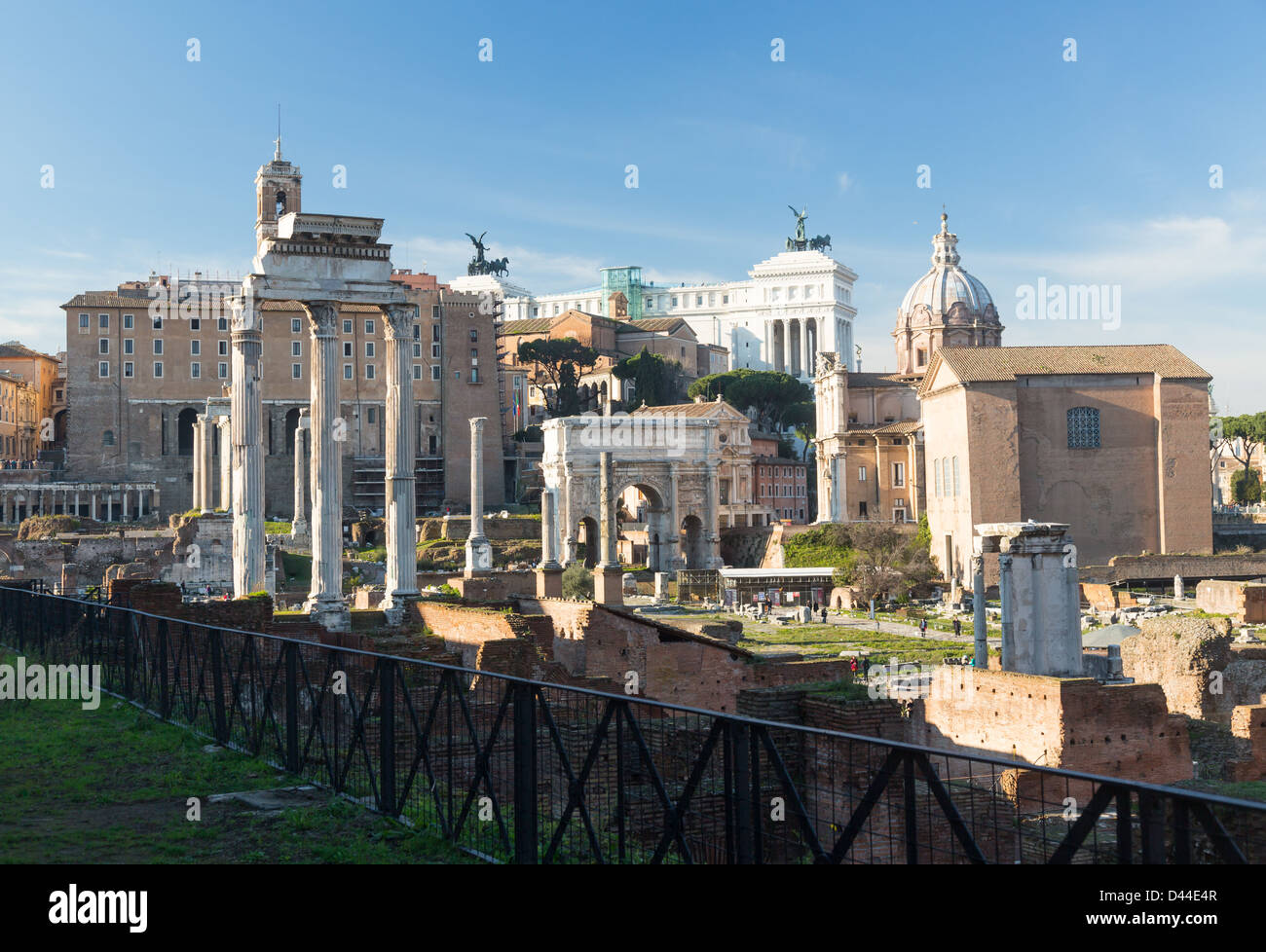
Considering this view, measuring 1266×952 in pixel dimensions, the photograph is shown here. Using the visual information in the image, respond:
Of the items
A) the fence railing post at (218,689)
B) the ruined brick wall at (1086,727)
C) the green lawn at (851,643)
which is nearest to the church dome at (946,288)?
the green lawn at (851,643)

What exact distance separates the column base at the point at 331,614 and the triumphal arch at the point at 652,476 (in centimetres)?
3906

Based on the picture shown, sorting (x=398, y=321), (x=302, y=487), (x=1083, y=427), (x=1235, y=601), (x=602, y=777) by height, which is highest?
(x=398, y=321)

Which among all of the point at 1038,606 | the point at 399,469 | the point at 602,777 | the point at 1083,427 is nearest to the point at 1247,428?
the point at 1083,427

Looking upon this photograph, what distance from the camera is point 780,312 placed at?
121250 millimetres

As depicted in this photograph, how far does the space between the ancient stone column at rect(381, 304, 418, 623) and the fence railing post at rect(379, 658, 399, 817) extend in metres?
14.1

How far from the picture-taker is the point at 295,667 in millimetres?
9008

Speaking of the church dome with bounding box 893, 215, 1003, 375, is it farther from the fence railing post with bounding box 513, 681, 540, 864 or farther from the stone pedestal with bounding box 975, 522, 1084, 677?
the fence railing post with bounding box 513, 681, 540, 864

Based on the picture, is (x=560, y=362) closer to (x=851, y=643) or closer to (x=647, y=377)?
(x=647, y=377)

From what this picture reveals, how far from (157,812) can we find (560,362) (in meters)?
84.6

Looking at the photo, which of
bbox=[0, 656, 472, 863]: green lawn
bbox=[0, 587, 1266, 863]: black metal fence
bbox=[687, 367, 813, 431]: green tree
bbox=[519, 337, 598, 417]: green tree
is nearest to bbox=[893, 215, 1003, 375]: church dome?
bbox=[687, 367, 813, 431]: green tree

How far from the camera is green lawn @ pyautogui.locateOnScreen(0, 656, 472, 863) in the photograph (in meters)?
6.78

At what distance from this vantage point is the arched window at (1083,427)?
49.0 metres
